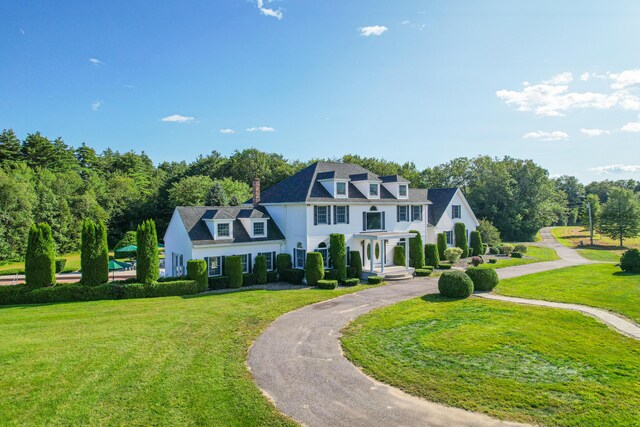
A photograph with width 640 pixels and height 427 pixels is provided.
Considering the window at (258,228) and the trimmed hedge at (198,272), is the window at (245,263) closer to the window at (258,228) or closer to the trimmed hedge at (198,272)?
the window at (258,228)

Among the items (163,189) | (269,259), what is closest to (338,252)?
(269,259)

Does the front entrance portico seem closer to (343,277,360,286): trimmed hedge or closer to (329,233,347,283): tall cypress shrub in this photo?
(329,233,347,283): tall cypress shrub

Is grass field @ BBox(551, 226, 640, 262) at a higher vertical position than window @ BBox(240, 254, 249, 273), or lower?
lower

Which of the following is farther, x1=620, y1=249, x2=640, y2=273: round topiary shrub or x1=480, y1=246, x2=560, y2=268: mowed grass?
x1=480, y1=246, x2=560, y2=268: mowed grass

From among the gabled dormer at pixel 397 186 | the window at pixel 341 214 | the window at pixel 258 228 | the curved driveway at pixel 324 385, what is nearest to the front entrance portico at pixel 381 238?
the window at pixel 341 214

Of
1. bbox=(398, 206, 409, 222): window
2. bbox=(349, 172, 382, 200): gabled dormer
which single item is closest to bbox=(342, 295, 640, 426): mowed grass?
bbox=(349, 172, 382, 200): gabled dormer

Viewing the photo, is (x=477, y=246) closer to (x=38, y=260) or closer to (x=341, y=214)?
(x=341, y=214)

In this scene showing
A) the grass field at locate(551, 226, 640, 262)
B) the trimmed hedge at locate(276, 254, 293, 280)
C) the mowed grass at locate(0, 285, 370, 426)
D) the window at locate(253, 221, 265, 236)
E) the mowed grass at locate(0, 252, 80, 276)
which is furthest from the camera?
the grass field at locate(551, 226, 640, 262)

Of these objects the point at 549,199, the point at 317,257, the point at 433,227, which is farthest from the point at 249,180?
the point at 549,199
